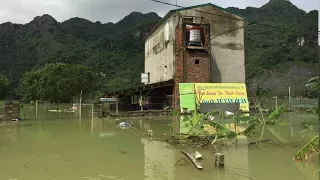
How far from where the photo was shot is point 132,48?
303 feet

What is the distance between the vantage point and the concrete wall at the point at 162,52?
106ft

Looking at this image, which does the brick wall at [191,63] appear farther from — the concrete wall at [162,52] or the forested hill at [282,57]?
the forested hill at [282,57]

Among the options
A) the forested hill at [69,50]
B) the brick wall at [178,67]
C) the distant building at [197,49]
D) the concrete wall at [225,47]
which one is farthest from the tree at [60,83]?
the concrete wall at [225,47]

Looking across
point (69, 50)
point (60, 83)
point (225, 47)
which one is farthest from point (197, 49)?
point (69, 50)

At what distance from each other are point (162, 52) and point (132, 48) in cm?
5780

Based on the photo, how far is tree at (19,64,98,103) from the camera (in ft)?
176

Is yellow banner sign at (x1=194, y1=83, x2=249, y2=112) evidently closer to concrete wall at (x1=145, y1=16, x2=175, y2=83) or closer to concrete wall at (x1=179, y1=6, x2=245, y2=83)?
concrete wall at (x1=179, y1=6, x2=245, y2=83)

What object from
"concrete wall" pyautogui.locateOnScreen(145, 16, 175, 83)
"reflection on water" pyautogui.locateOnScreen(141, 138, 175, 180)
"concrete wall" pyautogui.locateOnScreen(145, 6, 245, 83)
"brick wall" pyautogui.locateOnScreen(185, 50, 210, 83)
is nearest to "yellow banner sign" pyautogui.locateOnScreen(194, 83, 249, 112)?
"brick wall" pyautogui.locateOnScreen(185, 50, 210, 83)

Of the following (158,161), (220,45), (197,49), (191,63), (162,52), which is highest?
(220,45)

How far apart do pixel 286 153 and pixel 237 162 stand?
221 centimetres

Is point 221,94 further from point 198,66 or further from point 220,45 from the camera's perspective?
point 220,45

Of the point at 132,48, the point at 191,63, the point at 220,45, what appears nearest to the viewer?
the point at 191,63

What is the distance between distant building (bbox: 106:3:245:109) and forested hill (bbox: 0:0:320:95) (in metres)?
18.7

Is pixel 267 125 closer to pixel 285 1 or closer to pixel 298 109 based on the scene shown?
pixel 298 109
